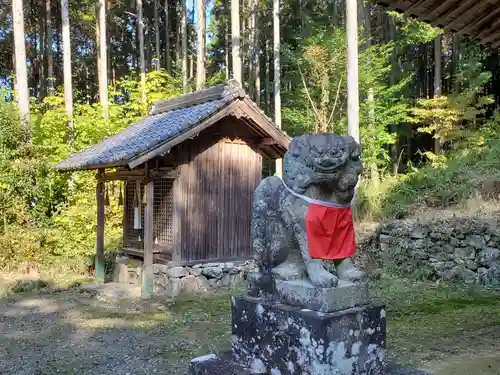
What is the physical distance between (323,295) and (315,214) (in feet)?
1.65

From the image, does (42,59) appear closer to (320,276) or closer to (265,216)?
(265,216)

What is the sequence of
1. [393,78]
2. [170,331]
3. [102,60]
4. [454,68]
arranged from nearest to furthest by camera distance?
[170,331], [102,60], [454,68], [393,78]

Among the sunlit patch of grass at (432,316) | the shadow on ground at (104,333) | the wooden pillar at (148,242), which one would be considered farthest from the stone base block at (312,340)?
the wooden pillar at (148,242)

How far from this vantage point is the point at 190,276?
34.1ft

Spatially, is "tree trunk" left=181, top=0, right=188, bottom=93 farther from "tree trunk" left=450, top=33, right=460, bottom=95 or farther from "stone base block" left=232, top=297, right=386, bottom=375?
"stone base block" left=232, top=297, right=386, bottom=375

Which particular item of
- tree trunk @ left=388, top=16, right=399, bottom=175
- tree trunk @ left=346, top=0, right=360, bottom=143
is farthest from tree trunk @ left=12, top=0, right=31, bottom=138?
tree trunk @ left=388, top=16, right=399, bottom=175

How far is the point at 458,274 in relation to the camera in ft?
35.4

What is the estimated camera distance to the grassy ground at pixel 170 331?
625 cm

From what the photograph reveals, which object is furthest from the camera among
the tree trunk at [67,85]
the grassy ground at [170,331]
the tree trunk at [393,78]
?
the tree trunk at [393,78]

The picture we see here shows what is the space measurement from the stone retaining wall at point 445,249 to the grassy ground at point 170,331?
2.49ft

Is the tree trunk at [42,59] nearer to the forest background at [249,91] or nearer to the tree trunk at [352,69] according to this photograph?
the forest background at [249,91]

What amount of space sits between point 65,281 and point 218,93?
650 centimetres

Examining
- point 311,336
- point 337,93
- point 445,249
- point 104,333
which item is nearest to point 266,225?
point 311,336

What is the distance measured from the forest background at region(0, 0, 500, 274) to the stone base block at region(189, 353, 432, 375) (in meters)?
6.38
